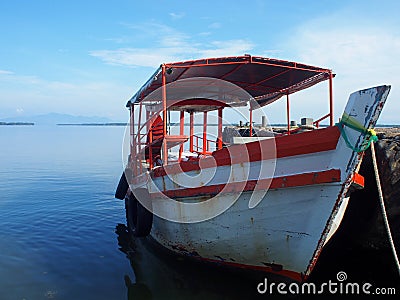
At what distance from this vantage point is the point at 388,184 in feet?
25.0

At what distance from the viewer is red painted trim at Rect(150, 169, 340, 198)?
499 cm

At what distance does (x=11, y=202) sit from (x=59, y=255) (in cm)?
666

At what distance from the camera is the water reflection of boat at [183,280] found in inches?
254

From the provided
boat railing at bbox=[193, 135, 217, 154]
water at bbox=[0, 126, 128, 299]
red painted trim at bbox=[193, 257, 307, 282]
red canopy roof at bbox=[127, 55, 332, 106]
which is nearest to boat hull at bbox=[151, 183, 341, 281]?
red painted trim at bbox=[193, 257, 307, 282]

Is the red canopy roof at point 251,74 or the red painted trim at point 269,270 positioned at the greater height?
the red canopy roof at point 251,74

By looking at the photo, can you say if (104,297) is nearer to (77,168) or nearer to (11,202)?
(11,202)

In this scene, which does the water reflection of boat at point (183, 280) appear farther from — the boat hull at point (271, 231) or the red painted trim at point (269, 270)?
the boat hull at point (271, 231)

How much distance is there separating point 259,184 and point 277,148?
0.65 metres

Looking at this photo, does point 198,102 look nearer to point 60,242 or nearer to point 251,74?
point 251,74

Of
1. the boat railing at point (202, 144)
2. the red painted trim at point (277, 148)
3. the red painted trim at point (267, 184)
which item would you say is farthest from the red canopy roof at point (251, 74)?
the red painted trim at point (267, 184)

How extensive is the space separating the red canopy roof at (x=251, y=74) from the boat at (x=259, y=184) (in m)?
0.02

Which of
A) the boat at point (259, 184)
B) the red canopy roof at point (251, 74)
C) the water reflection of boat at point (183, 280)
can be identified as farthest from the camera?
the red canopy roof at point (251, 74)

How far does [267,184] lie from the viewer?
5547mm

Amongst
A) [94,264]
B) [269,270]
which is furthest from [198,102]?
[269,270]
